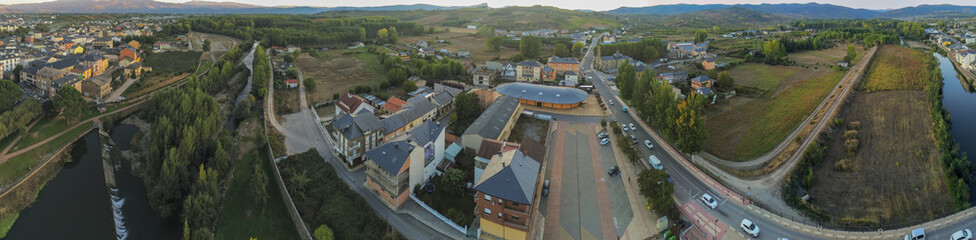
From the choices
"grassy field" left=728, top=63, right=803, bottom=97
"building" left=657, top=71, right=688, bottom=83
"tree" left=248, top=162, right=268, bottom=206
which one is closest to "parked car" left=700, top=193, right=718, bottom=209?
"tree" left=248, top=162, right=268, bottom=206

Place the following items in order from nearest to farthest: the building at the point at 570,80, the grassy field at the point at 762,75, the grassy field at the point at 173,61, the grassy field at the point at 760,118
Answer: the grassy field at the point at 760,118, the grassy field at the point at 762,75, the building at the point at 570,80, the grassy field at the point at 173,61

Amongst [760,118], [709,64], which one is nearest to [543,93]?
[760,118]

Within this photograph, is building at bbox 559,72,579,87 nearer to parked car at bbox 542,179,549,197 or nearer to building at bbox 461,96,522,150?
building at bbox 461,96,522,150

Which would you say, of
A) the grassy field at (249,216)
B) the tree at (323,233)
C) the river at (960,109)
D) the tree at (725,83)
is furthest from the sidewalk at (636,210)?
the tree at (725,83)

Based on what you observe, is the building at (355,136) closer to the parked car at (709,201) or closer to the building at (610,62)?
the parked car at (709,201)

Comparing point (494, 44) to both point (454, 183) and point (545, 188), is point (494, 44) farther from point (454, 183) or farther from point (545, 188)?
point (454, 183)

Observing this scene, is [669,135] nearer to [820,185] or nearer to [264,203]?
[820,185]

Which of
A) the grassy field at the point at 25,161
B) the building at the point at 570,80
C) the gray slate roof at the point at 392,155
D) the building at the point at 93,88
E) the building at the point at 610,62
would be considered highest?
the building at the point at 610,62

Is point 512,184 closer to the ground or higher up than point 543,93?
closer to the ground
